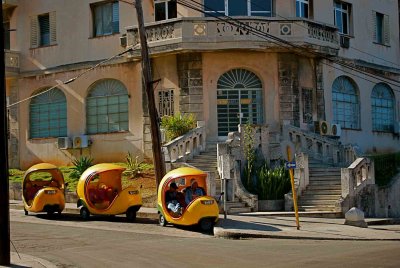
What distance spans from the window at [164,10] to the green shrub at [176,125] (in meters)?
4.60

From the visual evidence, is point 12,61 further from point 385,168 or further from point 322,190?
point 385,168

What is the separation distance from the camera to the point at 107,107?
31.5 m

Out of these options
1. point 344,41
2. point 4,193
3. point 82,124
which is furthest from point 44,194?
point 344,41

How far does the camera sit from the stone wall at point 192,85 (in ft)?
94.3

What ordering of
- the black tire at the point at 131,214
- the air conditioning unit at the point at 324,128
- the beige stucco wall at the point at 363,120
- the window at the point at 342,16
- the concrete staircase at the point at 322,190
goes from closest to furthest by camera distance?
the black tire at the point at 131,214 → the concrete staircase at the point at 322,190 → the air conditioning unit at the point at 324,128 → the beige stucco wall at the point at 363,120 → the window at the point at 342,16

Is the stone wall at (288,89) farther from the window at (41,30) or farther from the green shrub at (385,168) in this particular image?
the window at (41,30)

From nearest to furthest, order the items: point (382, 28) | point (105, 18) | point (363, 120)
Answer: point (105, 18), point (363, 120), point (382, 28)

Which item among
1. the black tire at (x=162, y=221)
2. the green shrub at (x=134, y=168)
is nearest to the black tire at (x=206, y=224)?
the black tire at (x=162, y=221)

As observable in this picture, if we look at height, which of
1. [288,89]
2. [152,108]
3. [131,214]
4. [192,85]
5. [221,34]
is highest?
[221,34]

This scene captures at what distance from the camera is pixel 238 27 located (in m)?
27.6

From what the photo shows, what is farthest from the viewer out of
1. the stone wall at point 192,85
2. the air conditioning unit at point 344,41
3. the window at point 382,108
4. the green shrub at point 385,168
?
the window at point 382,108

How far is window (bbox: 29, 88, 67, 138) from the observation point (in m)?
32.8

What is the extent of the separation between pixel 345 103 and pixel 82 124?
40.1 feet

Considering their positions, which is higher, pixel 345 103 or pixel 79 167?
pixel 345 103
